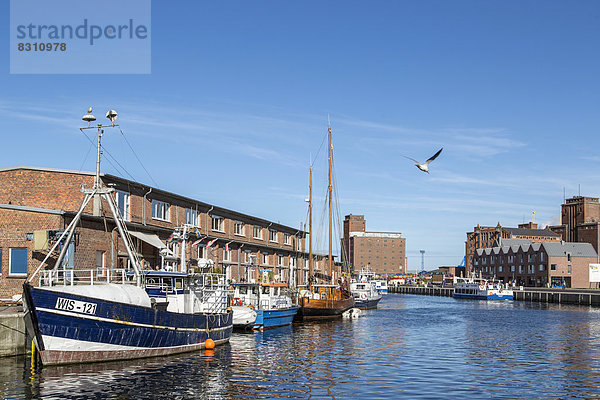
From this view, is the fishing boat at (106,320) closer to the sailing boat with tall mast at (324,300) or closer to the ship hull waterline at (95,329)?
the ship hull waterline at (95,329)

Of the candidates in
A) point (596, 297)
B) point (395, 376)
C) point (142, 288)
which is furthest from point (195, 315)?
point (596, 297)

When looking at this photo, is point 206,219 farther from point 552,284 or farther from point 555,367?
point 552,284

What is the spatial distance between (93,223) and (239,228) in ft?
93.9

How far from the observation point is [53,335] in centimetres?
2750

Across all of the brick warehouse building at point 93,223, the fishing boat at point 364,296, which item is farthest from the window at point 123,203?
the fishing boat at point 364,296

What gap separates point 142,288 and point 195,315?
382 centimetres

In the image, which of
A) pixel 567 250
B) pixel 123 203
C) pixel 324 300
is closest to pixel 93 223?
pixel 123 203

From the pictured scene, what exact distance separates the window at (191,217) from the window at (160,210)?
3.16 metres

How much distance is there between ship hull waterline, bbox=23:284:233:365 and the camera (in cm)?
2720

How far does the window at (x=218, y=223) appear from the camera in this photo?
6488 centimetres

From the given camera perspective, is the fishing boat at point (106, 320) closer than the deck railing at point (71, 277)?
Yes

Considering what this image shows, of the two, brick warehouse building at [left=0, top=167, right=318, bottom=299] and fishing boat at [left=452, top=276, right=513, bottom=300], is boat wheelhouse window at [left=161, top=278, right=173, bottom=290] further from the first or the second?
fishing boat at [left=452, top=276, right=513, bottom=300]

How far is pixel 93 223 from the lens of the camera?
43.2m

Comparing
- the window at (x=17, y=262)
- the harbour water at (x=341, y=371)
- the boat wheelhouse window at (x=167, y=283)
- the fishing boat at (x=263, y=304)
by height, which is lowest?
the harbour water at (x=341, y=371)
